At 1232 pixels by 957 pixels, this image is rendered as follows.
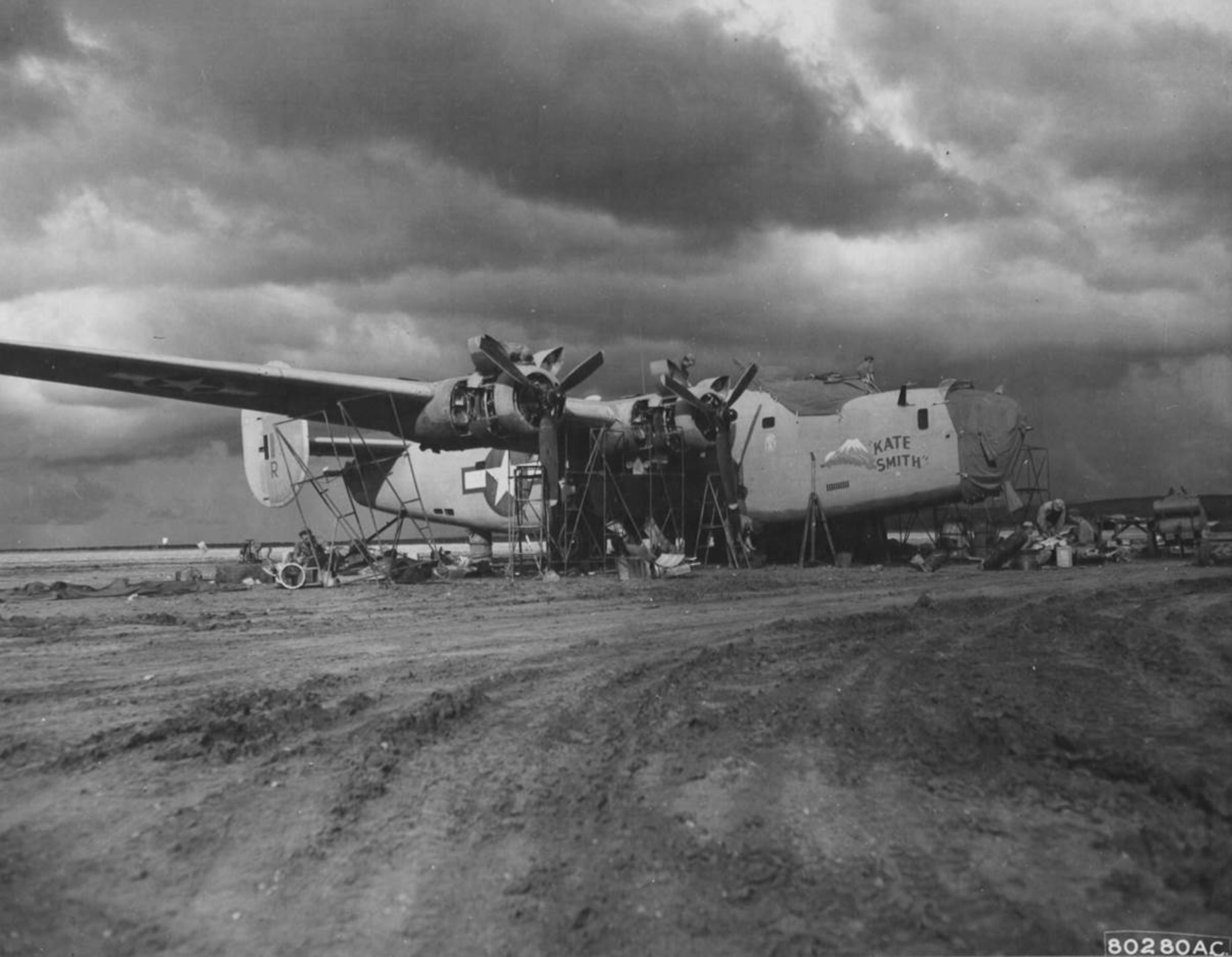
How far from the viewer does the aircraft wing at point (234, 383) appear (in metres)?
14.5

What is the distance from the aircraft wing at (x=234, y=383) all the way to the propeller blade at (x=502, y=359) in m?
1.50

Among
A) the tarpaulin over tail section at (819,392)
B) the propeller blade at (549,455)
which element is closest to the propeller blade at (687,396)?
the tarpaulin over tail section at (819,392)

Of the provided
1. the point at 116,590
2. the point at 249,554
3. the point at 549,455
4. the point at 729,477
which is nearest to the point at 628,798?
the point at 549,455

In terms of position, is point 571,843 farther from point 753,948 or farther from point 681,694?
point 681,694

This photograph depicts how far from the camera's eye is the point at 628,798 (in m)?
3.68

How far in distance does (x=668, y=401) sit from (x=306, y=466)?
308 inches

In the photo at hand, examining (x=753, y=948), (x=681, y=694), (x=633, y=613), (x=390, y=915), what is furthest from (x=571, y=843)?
(x=633, y=613)

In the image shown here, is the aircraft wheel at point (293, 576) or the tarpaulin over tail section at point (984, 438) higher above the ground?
the tarpaulin over tail section at point (984, 438)

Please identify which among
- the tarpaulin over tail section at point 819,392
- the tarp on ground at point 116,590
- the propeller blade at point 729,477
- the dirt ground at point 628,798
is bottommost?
the dirt ground at point 628,798

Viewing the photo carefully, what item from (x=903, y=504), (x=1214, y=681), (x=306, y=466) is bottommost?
(x=1214, y=681)

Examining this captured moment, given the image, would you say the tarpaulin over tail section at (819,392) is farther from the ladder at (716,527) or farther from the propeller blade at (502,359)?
the propeller blade at (502,359)

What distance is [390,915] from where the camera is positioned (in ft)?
8.93

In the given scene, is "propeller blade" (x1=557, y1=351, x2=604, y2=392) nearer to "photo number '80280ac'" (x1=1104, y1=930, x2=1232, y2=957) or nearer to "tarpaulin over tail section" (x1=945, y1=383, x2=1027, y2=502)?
"tarpaulin over tail section" (x1=945, y1=383, x2=1027, y2=502)

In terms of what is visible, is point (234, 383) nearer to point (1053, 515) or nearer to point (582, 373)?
point (582, 373)
